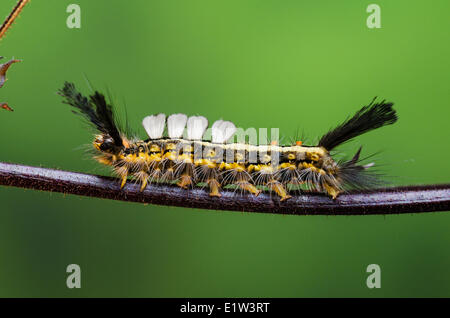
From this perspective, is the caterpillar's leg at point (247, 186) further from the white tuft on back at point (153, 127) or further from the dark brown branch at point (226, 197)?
the white tuft on back at point (153, 127)

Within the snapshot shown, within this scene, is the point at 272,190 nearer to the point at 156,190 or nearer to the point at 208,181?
the point at 208,181

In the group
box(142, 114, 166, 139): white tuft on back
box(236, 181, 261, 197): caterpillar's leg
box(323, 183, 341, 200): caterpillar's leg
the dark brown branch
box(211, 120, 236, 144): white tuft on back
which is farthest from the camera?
box(142, 114, 166, 139): white tuft on back

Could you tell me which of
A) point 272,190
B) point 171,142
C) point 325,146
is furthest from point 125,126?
point 325,146

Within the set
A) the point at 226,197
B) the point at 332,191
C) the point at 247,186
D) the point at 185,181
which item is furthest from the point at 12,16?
the point at 332,191

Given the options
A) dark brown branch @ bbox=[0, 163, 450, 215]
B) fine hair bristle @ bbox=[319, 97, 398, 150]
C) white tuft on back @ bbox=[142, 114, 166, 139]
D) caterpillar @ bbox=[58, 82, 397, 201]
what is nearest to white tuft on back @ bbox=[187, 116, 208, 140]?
caterpillar @ bbox=[58, 82, 397, 201]

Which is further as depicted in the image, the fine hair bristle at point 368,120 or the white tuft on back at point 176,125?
the white tuft on back at point 176,125

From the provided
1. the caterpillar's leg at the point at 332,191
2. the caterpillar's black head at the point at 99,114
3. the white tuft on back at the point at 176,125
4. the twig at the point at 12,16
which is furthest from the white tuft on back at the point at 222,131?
the twig at the point at 12,16

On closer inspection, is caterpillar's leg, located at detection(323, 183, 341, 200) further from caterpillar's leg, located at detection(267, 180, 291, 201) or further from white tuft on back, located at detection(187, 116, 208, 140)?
white tuft on back, located at detection(187, 116, 208, 140)

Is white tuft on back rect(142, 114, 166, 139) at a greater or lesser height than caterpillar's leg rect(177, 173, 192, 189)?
greater
